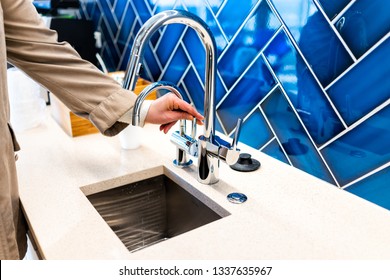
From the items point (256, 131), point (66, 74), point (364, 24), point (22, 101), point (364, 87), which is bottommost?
point (22, 101)

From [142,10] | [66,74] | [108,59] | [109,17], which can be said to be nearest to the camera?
[66,74]

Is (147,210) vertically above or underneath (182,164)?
underneath

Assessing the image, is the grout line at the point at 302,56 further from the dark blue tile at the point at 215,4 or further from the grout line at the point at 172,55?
the grout line at the point at 172,55

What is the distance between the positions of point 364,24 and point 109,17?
3.98 ft

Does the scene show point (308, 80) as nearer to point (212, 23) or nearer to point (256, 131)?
point (256, 131)

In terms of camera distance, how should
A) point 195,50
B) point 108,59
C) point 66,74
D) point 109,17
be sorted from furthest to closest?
1. point 108,59
2. point 109,17
3. point 195,50
4. point 66,74

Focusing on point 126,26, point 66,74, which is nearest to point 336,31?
point 66,74

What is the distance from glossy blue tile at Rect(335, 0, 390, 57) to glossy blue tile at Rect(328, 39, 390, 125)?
0.02 meters

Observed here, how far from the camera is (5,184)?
0.75 m

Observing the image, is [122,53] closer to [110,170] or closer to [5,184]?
[110,170]

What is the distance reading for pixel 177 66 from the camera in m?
1.28

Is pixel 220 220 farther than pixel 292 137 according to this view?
No

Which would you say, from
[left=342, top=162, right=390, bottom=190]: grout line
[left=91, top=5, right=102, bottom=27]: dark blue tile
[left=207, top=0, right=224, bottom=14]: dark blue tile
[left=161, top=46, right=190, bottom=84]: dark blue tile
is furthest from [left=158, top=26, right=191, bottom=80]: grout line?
[left=342, top=162, right=390, bottom=190]: grout line

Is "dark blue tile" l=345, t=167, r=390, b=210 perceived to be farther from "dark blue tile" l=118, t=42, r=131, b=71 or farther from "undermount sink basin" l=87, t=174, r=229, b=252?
"dark blue tile" l=118, t=42, r=131, b=71
